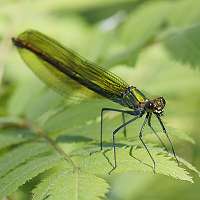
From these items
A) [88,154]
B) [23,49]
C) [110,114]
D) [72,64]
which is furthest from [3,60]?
[88,154]

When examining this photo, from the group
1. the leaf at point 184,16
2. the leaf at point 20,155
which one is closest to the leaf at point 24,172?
the leaf at point 20,155

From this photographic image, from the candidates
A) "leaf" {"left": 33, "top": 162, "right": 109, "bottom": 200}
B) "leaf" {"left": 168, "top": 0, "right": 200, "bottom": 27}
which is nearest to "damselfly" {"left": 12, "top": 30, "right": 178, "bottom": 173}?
"leaf" {"left": 33, "top": 162, "right": 109, "bottom": 200}

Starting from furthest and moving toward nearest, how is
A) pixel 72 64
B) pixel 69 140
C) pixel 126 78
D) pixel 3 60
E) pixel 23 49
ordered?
pixel 126 78, pixel 3 60, pixel 23 49, pixel 72 64, pixel 69 140

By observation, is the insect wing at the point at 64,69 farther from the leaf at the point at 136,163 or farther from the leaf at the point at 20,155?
the leaf at the point at 136,163

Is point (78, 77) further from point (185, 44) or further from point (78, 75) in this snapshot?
point (185, 44)

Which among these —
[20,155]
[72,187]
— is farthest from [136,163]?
[20,155]

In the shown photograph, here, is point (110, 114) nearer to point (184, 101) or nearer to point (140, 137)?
point (140, 137)
